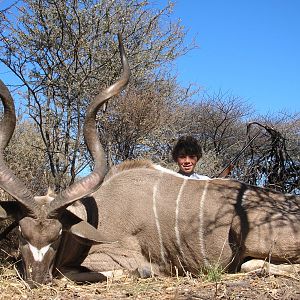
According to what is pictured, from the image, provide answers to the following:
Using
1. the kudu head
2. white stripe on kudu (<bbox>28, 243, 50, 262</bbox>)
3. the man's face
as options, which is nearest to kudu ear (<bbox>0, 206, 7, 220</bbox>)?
the kudu head

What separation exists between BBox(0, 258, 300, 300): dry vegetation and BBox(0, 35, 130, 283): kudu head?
0.13m

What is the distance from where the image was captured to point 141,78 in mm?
6902

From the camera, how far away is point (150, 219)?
352 centimetres

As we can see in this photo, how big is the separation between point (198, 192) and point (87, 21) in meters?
2.99

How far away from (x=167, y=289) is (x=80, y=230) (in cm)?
70

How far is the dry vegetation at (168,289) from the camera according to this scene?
2.52 metres

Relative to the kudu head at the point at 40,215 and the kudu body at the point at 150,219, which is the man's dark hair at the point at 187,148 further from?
the kudu head at the point at 40,215

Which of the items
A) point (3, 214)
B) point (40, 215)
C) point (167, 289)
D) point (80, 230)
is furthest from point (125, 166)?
point (167, 289)

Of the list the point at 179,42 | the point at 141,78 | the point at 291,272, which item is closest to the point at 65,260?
the point at 291,272

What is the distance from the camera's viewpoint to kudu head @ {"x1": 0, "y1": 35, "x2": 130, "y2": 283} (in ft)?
9.75

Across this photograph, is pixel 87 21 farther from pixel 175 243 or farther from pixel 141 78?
pixel 175 243

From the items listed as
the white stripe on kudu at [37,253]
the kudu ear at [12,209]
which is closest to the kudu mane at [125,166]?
the kudu ear at [12,209]

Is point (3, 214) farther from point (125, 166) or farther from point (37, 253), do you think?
point (125, 166)

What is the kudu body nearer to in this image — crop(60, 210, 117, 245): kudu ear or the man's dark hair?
crop(60, 210, 117, 245): kudu ear
